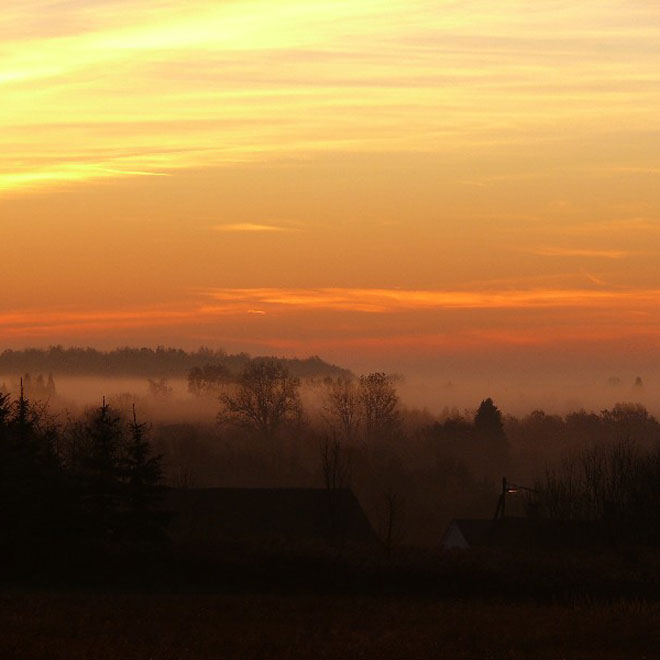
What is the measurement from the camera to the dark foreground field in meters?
33.2

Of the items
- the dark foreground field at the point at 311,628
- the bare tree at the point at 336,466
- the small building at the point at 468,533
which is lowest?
the small building at the point at 468,533

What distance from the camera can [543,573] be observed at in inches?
2100

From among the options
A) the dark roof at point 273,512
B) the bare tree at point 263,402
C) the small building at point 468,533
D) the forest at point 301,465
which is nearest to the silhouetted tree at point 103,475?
the forest at point 301,465

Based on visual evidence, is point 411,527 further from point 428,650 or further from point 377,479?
point 428,650

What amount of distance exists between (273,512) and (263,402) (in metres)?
80.0

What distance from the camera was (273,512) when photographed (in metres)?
87.1

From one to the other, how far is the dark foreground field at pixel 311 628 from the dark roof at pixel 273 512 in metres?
37.6

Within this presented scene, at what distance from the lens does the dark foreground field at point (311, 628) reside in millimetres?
33156

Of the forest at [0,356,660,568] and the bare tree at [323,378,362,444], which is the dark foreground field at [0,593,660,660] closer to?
the forest at [0,356,660,568]

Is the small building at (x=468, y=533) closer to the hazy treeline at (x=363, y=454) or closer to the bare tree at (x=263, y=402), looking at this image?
the hazy treeline at (x=363, y=454)

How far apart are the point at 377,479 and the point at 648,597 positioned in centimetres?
8700

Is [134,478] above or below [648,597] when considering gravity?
above

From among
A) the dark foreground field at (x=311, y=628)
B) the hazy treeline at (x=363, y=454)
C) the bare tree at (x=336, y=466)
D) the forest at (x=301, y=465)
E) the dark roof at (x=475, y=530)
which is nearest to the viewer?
the dark foreground field at (x=311, y=628)

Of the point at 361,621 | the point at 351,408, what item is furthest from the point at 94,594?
the point at 351,408
